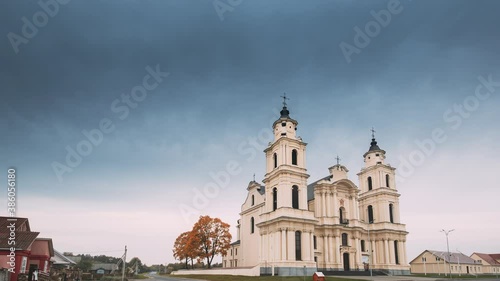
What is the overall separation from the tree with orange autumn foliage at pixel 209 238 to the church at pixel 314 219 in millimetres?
2460

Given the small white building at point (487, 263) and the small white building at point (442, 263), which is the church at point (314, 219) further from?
the small white building at point (487, 263)

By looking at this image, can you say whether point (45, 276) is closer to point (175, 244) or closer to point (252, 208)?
point (252, 208)

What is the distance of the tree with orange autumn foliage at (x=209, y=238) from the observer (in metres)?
60.1

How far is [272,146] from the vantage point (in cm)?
5128

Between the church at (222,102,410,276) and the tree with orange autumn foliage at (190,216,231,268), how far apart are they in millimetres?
2460

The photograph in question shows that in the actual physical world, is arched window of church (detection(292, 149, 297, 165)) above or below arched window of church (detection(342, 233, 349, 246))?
above

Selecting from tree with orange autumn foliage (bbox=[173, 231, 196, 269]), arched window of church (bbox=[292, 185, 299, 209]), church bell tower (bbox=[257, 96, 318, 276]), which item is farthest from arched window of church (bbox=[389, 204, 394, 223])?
tree with orange autumn foliage (bbox=[173, 231, 196, 269])

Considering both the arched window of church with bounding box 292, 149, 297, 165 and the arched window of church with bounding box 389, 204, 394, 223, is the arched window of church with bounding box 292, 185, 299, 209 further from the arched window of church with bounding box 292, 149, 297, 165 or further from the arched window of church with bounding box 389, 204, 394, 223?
the arched window of church with bounding box 389, 204, 394, 223

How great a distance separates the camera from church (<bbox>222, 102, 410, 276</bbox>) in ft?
151

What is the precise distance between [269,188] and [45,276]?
29.2 m

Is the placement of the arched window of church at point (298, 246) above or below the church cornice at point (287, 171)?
below

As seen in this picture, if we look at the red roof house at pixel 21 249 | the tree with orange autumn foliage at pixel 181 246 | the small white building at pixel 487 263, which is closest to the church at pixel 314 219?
the tree with orange autumn foliage at pixel 181 246

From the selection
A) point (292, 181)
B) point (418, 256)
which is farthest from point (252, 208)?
point (418, 256)

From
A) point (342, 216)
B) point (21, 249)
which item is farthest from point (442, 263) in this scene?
point (21, 249)
